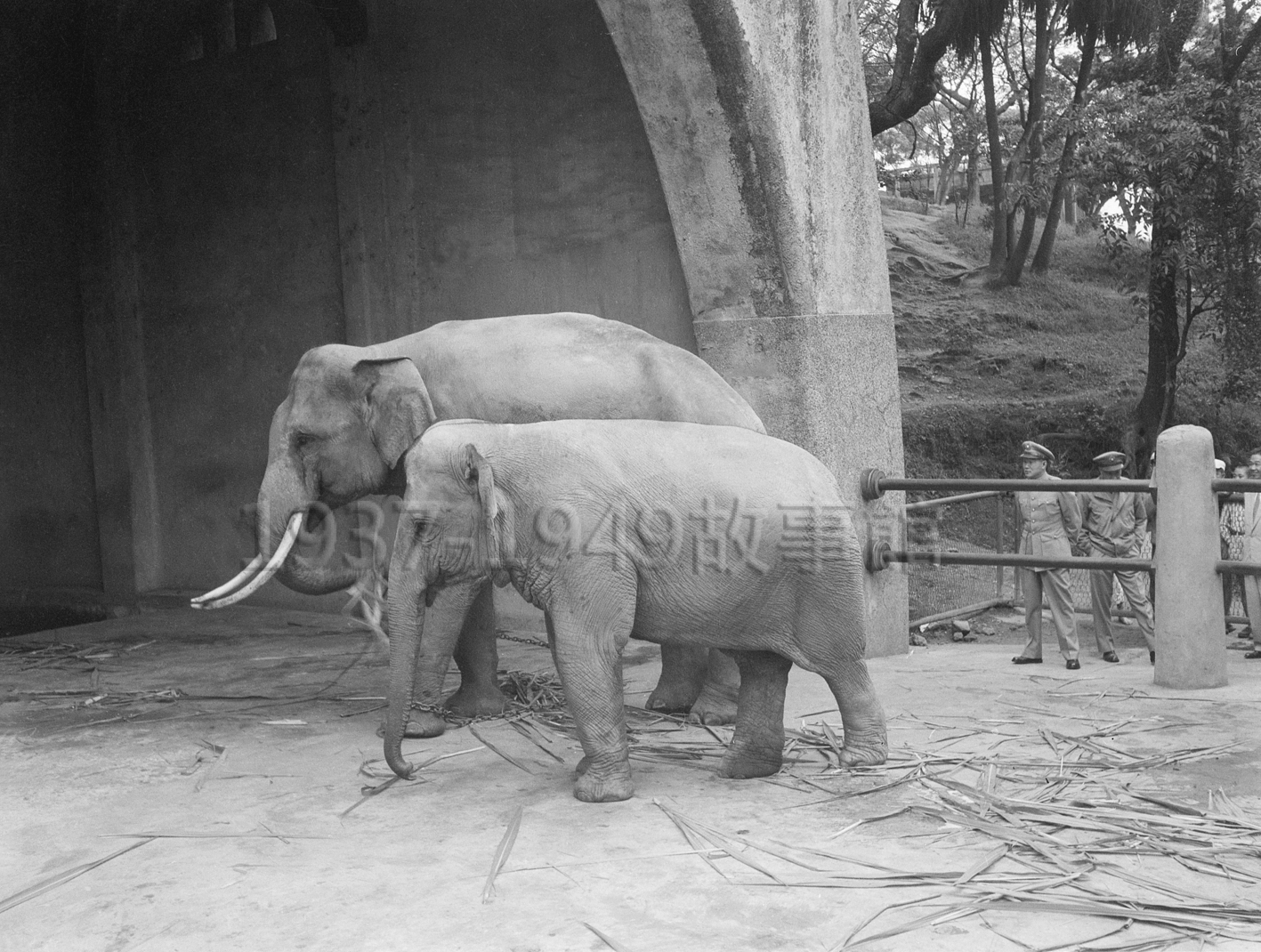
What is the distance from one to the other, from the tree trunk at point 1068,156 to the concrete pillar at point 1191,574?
7.33 meters

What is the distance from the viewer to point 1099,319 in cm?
2214

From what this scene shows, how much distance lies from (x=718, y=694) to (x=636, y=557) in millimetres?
1433

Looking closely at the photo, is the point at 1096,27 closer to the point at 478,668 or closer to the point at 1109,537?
the point at 1109,537

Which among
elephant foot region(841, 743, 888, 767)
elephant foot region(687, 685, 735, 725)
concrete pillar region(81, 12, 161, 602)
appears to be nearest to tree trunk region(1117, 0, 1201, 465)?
elephant foot region(687, 685, 735, 725)

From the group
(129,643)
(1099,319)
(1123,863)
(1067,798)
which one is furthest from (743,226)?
(1099,319)

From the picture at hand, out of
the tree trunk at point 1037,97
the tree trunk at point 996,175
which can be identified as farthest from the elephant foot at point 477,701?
the tree trunk at point 996,175

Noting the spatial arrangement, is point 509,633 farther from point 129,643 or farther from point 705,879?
point 705,879

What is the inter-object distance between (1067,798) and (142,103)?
865 centimetres

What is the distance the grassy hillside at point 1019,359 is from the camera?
18.0 meters

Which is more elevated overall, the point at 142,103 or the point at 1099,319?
the point at 142,103

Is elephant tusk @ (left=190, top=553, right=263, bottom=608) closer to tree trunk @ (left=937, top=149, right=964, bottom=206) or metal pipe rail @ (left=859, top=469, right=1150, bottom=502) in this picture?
metal pipe rail @ (left=859, top=469, right=1150, bottom=502)

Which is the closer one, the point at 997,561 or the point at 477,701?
the point at 477,701

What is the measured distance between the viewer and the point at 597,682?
4746mm

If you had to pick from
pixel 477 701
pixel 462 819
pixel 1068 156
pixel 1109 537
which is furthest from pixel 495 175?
pixel 1068 156
